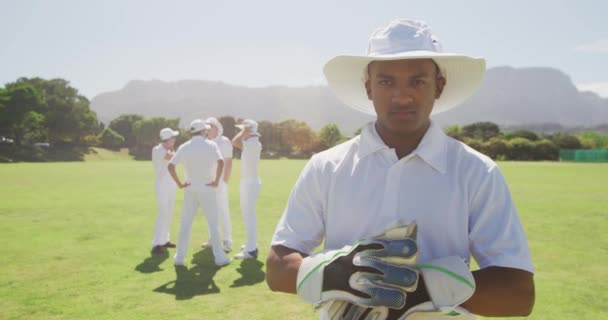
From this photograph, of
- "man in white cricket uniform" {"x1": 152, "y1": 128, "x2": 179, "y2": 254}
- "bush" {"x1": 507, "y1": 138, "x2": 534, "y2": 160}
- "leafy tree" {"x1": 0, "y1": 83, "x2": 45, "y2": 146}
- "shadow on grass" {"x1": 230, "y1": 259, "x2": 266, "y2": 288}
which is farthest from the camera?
"leafy tree" {"x1": 0, "y1": 83, "x2": 45, "y2": 146}

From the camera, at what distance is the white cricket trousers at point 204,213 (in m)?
7.64

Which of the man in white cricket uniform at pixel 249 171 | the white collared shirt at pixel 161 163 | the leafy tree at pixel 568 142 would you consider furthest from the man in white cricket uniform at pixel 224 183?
the leafy tree at pixel 568 142

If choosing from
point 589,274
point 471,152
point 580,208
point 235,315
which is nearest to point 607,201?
point 580,208

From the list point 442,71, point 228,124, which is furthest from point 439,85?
point 228,124

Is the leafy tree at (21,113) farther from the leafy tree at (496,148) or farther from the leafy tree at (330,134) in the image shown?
the leafy tree at (496,148)

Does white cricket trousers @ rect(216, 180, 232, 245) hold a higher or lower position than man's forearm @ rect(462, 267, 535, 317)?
lower

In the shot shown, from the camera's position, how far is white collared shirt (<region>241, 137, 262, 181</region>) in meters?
8.33

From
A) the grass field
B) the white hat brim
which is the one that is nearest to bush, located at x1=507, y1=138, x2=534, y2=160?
the grass field

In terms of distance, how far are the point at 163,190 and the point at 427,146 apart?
25.7 feet

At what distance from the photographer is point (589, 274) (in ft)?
22.9

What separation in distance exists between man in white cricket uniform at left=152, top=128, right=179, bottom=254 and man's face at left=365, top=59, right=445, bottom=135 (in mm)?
7412

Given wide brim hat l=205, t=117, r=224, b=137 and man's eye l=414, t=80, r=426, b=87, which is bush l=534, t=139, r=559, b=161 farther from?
man's eye l=414, t=80, r=426, b=87

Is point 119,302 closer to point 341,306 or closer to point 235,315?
point 235,315

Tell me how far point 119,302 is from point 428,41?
5.36 meters
